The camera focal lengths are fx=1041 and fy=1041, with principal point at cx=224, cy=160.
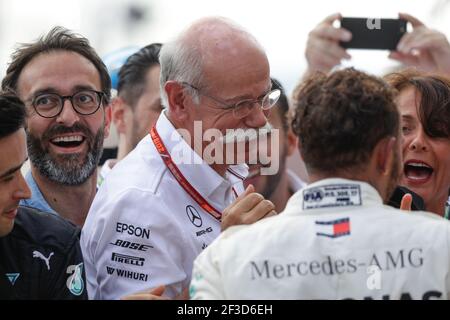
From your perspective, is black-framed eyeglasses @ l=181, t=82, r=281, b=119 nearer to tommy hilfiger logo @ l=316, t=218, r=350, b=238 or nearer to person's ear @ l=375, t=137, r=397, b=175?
person's ear @ l=375, t=137, r=397, b=175

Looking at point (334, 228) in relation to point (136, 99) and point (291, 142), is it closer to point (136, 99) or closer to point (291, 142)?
point (136, 99)

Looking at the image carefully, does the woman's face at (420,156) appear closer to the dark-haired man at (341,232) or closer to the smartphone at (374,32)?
the smartphone at (374,32)

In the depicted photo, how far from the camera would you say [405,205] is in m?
3.89

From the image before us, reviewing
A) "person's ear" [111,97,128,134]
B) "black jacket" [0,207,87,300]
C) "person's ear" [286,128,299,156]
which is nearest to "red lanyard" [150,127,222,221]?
"black jacket" [0,207,87,300]

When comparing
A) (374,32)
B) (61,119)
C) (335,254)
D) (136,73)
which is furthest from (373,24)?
(335,254)

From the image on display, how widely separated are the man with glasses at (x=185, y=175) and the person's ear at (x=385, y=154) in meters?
0.60

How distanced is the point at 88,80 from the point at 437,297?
2.62 meters

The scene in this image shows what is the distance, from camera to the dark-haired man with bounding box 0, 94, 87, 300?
12.8ft

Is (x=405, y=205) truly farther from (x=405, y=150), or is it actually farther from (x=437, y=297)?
(x=405, y=150)

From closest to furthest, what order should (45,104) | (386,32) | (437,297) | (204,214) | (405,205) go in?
1. (437,297)
2. (405,205)
3. (204,214)
4. (45,104)
5. (386,32)

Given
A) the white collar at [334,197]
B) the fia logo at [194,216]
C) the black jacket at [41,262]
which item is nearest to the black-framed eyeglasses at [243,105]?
the fia logo at [194,216]

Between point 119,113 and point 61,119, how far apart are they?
1397 mm

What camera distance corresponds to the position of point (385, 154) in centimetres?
329
